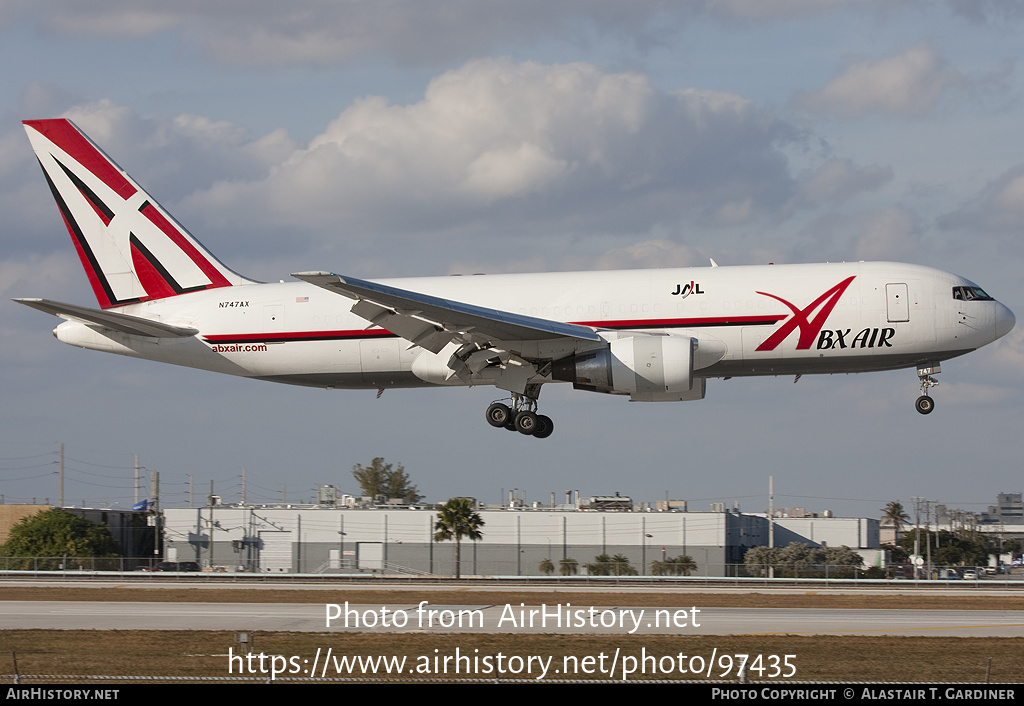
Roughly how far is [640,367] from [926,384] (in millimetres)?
10382

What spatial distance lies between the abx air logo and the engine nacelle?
2.64 m

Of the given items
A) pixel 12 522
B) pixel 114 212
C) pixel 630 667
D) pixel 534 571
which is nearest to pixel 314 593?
pixel 114 212

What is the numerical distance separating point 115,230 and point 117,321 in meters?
5.79

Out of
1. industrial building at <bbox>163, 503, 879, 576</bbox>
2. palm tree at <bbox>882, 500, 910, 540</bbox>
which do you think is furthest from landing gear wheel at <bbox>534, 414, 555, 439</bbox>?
palm tree at <bbox>882, 500, 910, 540</bbox>

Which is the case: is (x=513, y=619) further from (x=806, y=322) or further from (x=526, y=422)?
(x=806, y=322)

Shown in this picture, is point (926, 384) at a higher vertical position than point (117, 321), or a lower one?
lower

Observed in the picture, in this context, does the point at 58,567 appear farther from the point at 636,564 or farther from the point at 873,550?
the point at 873,550

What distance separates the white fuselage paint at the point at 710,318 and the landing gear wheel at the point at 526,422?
106 inches

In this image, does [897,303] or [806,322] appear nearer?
[806,322]

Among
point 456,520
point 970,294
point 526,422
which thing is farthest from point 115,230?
point 456,520

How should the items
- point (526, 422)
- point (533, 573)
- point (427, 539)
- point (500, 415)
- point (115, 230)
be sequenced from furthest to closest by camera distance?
point (427, 539) → point (533, 573) → point (115, 230) → point (500, 415) → point (526, 422)

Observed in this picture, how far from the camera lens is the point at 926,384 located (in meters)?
36.7

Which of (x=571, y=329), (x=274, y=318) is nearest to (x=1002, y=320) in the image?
(x=571, y=329)

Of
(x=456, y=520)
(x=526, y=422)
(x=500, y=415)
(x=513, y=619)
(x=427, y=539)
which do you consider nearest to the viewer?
(x=513, y=619)
